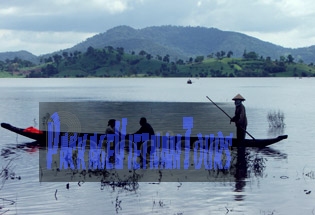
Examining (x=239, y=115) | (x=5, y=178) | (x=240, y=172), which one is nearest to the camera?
(x=5, y=178)

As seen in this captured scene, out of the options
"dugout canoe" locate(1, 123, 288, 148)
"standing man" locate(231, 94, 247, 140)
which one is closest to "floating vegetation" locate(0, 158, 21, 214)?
"dugout canoe" locate(1, 123, 288, 148)

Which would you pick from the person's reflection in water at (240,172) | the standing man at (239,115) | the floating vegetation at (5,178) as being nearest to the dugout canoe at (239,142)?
the person's reflection in water at (240,172)

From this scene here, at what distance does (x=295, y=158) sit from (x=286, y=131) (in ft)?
56.2

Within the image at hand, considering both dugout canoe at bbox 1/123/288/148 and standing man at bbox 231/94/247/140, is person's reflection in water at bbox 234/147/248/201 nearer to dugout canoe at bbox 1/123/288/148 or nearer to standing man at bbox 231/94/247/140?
dugout canoe at bbox 1/123/288/148

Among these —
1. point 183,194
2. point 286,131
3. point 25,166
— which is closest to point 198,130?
point 286,131

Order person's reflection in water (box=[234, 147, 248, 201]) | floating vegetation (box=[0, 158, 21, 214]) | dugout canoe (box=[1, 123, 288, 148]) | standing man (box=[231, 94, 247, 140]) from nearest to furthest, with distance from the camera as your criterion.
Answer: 1. floating vegetation (box=[0, 158, 21, 214])
2. person's reflection in water (box=[234, 147, 248, 201])
3. standing man (box=[231, 94, 247, 140])
4. dugout canoe (box=[1, 123, 288, 148])

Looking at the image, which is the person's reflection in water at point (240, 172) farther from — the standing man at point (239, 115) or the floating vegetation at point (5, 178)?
the floating vegetation at point (5, 178)

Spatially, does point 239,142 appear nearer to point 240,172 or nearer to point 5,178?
point 240,172

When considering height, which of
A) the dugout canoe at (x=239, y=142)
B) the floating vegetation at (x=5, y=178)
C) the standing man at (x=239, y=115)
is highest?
the standing man at (x=239, y=115)

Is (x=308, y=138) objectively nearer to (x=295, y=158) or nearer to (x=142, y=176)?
(x=295, y=158)

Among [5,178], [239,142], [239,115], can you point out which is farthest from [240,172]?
[5,178]

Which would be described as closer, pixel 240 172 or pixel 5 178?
pixel 5 178

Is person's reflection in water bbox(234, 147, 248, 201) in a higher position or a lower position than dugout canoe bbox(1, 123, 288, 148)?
lower

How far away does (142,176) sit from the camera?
2312cm
